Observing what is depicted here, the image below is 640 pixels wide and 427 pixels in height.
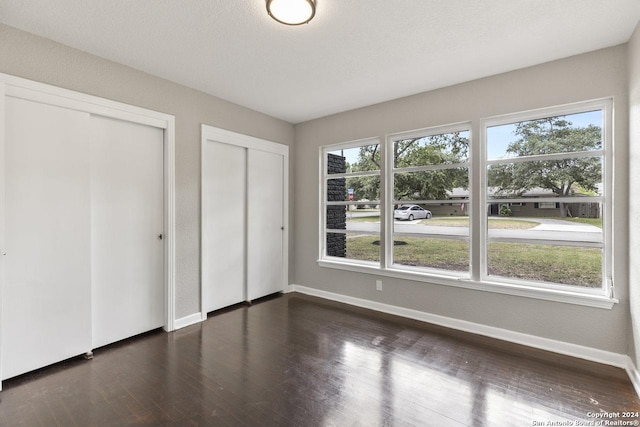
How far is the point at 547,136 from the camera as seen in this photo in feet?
9.56

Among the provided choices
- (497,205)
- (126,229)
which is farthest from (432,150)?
(126,229)

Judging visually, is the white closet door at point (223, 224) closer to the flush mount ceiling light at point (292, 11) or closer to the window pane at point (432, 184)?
the flush mount ceiling light at point (292, 11)

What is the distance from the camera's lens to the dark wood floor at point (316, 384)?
6.29 ft

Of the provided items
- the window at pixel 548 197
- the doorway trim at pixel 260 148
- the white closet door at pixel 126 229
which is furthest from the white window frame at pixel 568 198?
the white closet door at pixel 126 229

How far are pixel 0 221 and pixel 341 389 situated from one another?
274 cm

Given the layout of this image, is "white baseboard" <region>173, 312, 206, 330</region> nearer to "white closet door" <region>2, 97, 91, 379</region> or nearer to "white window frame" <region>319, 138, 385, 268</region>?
"white closet door" <region>2, 97, 91, 379</region>

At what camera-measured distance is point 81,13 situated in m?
2.14

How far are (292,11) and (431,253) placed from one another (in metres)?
2.87

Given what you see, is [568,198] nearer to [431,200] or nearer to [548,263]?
[548,263]

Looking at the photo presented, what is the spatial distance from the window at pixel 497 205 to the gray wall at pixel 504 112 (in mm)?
97

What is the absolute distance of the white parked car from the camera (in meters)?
3.68

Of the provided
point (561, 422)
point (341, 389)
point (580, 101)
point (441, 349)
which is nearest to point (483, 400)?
point (561, 422)

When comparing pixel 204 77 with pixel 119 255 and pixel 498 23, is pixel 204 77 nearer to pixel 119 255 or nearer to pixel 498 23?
pixel 119 255

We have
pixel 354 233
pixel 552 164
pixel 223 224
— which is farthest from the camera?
pixel 354 233
